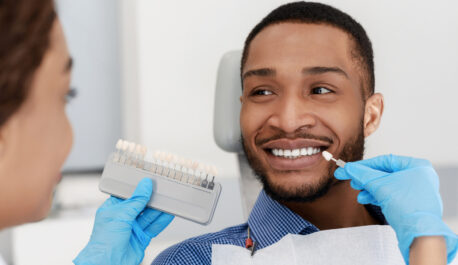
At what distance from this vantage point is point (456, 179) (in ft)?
6.78

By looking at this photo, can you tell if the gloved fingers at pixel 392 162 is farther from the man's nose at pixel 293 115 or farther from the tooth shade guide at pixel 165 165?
the tooth shade guide at pixel 165 165

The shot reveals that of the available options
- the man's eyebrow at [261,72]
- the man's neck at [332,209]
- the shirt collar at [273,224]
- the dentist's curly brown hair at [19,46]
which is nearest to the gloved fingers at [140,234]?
the shirt collar at [273,224]

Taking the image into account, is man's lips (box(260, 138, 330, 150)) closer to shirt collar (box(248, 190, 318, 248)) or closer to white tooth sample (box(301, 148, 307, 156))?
white tooth sample (box(301, 148, 307, 156))

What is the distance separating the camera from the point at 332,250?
1.20 m

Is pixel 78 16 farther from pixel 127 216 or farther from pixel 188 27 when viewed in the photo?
pixel 127 216

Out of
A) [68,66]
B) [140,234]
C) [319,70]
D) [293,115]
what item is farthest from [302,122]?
[68,66]

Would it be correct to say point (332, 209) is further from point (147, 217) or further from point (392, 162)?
point (147, 217)

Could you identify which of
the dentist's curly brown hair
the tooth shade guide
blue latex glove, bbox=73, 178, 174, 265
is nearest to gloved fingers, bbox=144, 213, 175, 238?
blue latex glove, bbox=73, 178, 174, 265

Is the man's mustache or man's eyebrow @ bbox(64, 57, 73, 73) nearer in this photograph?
man's eyebrow @ bbox(64, 57, 73, 73)

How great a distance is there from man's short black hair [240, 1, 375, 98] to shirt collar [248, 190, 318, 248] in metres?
0.39

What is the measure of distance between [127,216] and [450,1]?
1.56 metres

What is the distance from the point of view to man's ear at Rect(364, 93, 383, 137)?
4.47ft

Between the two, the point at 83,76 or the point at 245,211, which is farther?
the point at 83,76

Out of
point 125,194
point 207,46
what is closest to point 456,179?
point 207,46
